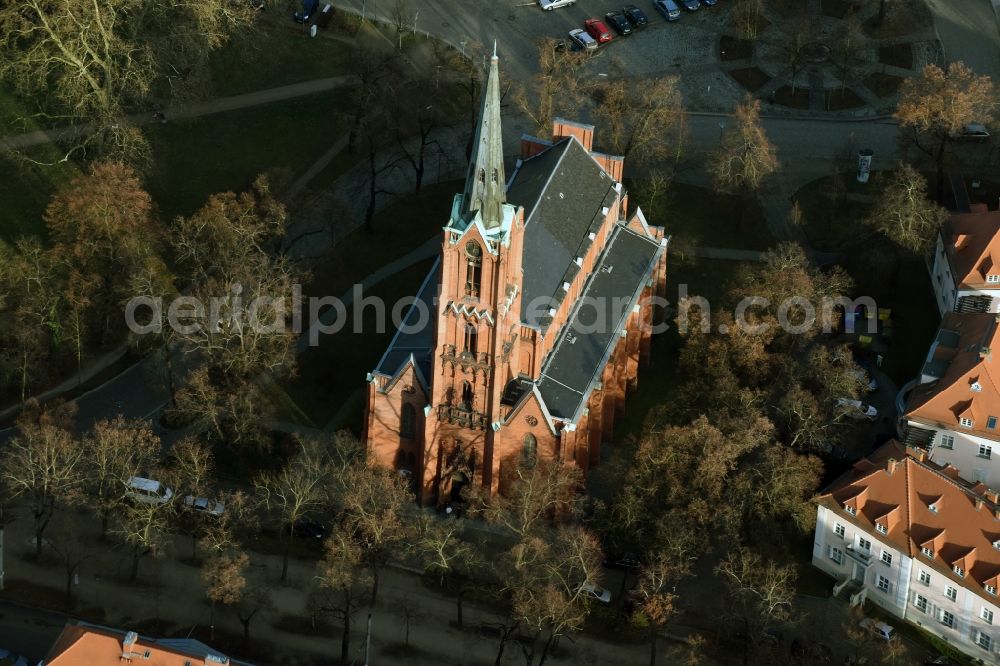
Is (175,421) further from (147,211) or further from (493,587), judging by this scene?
(493,587)

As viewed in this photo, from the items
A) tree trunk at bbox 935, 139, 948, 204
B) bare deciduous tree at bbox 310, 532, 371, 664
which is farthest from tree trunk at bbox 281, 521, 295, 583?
tree trunk at bbox 935, 139, 948, 204

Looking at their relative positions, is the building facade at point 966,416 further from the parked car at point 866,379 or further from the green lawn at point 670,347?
the green lawn at point 670,347

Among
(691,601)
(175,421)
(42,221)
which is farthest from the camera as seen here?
(42,221)

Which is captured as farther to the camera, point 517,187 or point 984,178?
point 984,178

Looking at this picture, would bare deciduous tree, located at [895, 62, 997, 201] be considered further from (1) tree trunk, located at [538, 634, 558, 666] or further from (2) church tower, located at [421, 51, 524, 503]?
(1) tree trunk, located at [538, 634, 558, 666]

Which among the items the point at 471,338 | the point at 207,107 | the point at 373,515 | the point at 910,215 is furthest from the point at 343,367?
the point at 910,215

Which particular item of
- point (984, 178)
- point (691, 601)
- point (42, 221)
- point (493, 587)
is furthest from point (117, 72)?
point (984, 178)
